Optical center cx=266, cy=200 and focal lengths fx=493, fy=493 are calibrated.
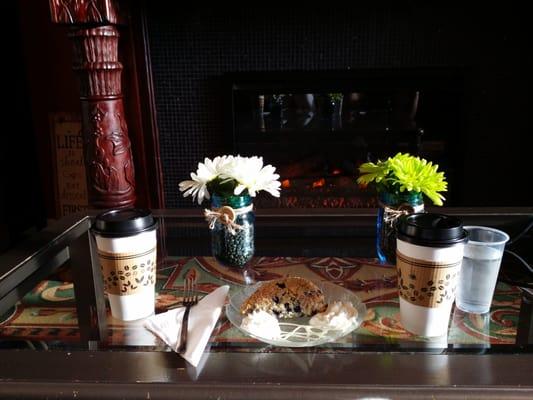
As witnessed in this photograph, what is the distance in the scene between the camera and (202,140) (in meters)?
2.12

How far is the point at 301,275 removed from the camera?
88 cm

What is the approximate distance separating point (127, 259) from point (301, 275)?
1.08 feet

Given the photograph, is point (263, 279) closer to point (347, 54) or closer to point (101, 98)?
point (101, 98)

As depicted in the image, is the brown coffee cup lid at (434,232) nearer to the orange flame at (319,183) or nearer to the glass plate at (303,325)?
the glass plate at (303,325)

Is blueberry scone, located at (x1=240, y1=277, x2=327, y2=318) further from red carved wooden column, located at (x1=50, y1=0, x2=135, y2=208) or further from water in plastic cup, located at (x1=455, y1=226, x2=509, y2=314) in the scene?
red carved wooden column, located at (x1=50, y1=0, x2=135, y2=208)

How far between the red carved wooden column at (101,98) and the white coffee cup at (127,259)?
1080 millimetres

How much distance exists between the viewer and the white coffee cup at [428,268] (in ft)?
1.93

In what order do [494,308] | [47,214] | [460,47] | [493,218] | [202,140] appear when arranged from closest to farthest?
[494,308] < [493,218] < [460,47] < [202,140] < [47,214]

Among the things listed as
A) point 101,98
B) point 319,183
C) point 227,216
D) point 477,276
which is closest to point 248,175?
point 227,216

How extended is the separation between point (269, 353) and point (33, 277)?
45cm

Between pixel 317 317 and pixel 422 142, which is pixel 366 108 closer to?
pixel 422 142

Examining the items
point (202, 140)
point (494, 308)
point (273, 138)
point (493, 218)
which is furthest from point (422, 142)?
point (494, 308)

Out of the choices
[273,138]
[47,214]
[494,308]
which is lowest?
[47,214]

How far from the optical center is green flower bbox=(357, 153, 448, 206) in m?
0.83
